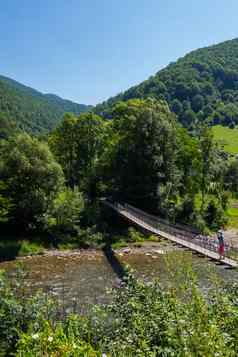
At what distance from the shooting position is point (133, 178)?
37.7 m

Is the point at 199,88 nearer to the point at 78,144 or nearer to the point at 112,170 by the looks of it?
the point at 78,144

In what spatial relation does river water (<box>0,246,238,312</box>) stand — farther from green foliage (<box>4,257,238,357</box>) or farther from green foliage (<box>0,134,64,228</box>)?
green foliage (<box>4,257,238,357</box>)

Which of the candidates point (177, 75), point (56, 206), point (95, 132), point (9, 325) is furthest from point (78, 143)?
point (177, 75)

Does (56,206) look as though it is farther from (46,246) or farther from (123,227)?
(123,227)

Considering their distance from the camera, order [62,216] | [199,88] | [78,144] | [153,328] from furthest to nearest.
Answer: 1. [199,88]
2. [78,144]
3. [62,216]
4. [153,328]

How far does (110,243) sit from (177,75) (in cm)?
11034

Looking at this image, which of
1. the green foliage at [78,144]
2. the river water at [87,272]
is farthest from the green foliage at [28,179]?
the green foliage at [78,144]

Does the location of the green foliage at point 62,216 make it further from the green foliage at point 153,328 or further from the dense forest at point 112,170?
the green foliage at point 153,328

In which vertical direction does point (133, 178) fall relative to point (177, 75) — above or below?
below

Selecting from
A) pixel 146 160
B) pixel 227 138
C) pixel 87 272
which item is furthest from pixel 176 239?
pixel 227 138

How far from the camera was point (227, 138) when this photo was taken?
102 m

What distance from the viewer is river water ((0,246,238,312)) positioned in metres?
18.5

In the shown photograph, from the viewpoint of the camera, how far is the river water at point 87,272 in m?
18.5

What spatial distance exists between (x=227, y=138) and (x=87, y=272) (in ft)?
277
